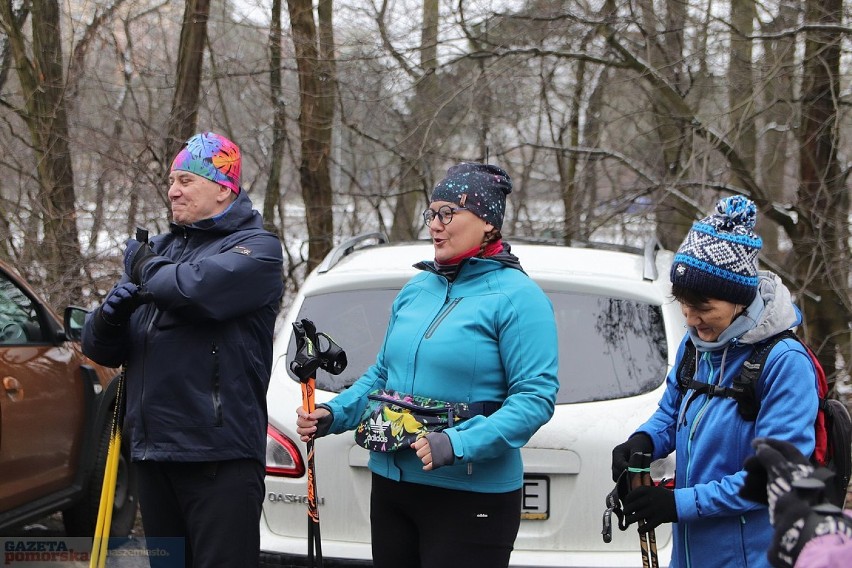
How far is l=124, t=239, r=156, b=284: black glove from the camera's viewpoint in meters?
3.42

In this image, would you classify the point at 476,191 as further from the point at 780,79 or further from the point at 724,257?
the point at 780,79

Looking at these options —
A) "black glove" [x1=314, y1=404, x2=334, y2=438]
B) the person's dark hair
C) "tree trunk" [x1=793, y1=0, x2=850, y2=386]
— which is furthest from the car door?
"tree trunk" [x1=793, y1=0, x2=850, y2=386]

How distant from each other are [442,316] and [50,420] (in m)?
2.92

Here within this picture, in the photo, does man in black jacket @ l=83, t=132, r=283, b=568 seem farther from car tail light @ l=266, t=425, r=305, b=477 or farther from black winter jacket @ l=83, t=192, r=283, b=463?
car tail light @ l=266, t=425, r=305, b=477

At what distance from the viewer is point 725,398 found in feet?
8.73

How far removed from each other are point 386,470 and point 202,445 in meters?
0.63

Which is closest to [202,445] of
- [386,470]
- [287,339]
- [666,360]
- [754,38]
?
[386,470]

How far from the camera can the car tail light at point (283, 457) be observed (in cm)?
405

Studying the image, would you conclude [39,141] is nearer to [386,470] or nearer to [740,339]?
[386,470]

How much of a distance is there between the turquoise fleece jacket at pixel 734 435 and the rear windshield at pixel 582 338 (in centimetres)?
130

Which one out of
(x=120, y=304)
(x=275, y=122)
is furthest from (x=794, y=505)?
(x=275, y=122)

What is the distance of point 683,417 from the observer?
2.82 metres

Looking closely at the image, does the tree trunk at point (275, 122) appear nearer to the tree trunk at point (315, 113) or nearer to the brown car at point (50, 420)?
the tree trunk at point (315, 113)

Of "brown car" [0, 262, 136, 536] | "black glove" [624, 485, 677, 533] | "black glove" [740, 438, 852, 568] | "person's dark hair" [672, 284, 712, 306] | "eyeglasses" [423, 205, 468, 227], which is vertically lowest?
"brown car" [0, 262, 136, 536]
